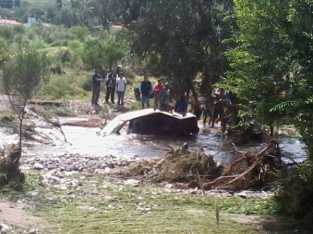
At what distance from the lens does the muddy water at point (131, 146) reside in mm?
19656

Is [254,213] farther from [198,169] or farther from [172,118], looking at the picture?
[172,118]

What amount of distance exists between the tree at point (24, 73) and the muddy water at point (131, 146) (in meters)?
2.59

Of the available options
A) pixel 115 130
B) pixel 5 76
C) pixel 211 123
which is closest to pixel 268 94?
pixel 5 76

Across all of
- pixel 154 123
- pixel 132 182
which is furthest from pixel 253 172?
pixel 154 123

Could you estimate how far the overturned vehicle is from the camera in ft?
81.8

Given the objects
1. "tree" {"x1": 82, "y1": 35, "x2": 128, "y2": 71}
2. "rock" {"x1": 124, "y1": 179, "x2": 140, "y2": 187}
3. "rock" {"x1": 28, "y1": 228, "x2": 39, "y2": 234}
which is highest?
"tree" {"x1": 82, "y1": 35, "x2": 128, "y2": 71}

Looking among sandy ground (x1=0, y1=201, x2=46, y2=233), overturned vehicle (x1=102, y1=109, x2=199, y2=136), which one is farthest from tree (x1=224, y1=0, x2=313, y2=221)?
overturned vehicle (x1=102, y1=109, x2=199, y2=136)

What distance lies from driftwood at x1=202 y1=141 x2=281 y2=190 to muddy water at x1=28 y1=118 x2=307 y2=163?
4.12 m

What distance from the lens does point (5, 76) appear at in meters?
16.1

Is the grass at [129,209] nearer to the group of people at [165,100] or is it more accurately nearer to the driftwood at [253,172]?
the driftwood at [253,172]

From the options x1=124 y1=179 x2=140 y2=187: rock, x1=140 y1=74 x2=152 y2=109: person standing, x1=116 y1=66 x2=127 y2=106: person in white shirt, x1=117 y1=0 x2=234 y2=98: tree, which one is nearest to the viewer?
x1=124 y1=179 x2=140 y2=187: rock

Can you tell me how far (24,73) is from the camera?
15797mm

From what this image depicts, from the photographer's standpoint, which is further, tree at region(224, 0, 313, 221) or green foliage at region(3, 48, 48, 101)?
green foliage at region(3, 48, 48, 101)

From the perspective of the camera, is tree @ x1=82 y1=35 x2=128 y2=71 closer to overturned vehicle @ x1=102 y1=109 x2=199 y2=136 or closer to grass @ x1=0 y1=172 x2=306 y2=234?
overturned vehicle @ x1=102 y1=109 x2=199 y2=136
